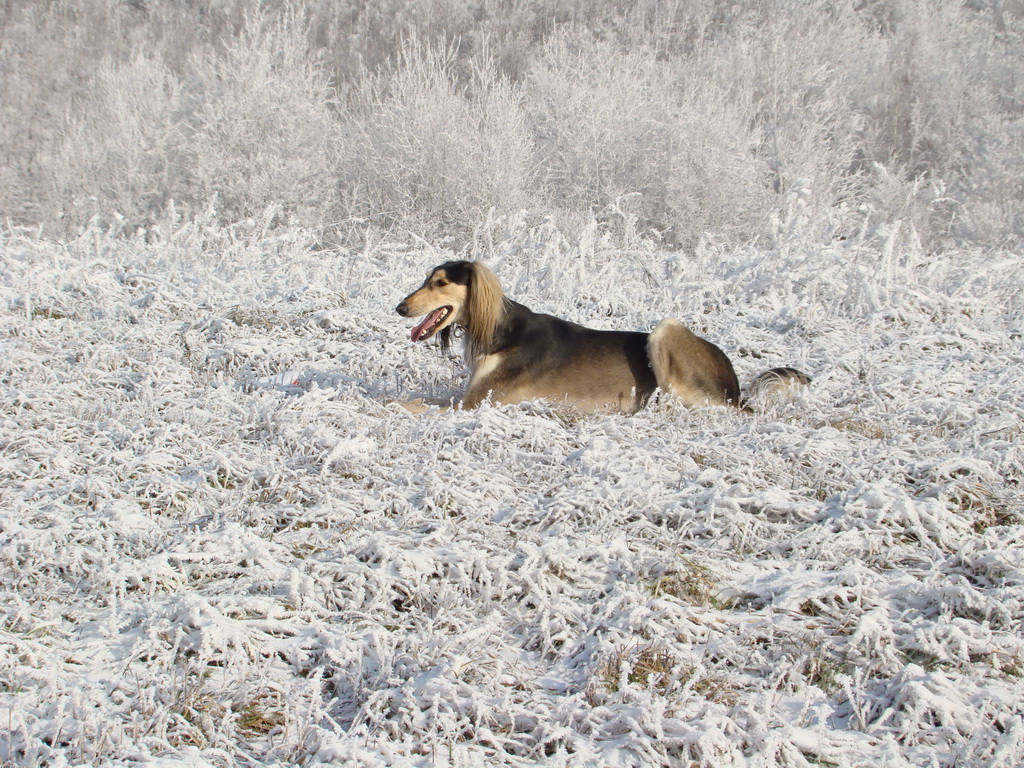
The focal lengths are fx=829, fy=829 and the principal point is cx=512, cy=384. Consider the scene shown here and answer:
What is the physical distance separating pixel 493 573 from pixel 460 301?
3.05 m

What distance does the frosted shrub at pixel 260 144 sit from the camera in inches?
771

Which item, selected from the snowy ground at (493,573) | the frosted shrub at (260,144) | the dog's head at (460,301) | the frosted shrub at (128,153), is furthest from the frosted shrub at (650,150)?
the dog's head at (460,301)

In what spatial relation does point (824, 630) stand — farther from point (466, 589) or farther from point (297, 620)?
point (297, 620)

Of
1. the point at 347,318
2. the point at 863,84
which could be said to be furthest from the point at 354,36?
the point at 347,318

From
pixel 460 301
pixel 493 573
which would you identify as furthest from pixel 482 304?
pixel 493 573

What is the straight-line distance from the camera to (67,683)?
8.21 ft

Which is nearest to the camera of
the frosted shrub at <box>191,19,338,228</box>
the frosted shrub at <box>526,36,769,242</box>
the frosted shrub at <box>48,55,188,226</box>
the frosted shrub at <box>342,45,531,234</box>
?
the frosted shrub at <box>342,45,531,234</box>

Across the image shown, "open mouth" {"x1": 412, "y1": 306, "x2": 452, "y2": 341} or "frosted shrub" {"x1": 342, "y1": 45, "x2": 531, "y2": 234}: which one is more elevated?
"open mouth" {"x1": 412, "y1": 306, "x2": 452, "y2": 341}

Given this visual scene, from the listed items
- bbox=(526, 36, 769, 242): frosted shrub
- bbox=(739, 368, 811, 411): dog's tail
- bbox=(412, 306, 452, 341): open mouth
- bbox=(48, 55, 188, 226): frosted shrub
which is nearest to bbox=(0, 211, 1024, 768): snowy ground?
bbox=(739, 368, 811, 411): dog's tail

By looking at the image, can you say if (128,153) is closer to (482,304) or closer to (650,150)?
(650,150)

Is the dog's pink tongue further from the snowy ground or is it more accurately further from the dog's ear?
the snowy ground

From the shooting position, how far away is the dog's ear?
582 centimetres

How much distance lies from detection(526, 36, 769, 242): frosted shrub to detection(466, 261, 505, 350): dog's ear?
46.0ft

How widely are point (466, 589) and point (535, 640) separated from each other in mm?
379
